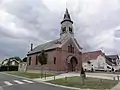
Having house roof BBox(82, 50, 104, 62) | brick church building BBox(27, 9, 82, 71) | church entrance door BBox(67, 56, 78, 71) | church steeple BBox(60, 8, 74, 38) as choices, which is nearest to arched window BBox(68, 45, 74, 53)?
brick church building BBox(27, 9, 82, 71)

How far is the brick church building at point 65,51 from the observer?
37688mm

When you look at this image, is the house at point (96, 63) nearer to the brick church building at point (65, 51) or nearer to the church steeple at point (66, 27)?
the brick church building at point (65, 51)

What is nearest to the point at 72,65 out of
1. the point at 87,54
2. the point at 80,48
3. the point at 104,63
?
the point at 80,48

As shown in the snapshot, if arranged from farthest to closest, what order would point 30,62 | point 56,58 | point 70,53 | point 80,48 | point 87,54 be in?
1. point 87,54
2. point 30,62
3. point 80,48
4. point 70,53
5. point 56,58

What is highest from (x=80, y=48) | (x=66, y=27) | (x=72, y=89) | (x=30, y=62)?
(x=66, y=27)

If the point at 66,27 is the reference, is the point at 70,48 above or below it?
below

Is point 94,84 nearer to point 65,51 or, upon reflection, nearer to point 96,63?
point 65,51

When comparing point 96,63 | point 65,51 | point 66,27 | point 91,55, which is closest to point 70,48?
point 65,51

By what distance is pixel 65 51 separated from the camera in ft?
128

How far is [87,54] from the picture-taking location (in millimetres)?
63250

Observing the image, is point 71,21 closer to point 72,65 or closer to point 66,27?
point 66,27

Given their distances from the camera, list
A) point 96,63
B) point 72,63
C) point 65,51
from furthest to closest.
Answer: point 96,63, point 72,63, point 65,51

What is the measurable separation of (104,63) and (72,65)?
19881mm

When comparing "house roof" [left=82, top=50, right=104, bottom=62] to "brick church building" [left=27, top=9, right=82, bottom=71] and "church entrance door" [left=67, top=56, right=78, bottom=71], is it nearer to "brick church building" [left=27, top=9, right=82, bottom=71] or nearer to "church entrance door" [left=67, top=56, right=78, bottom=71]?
"brick church building" [left=27, top=9, right=82, bottom=71]
